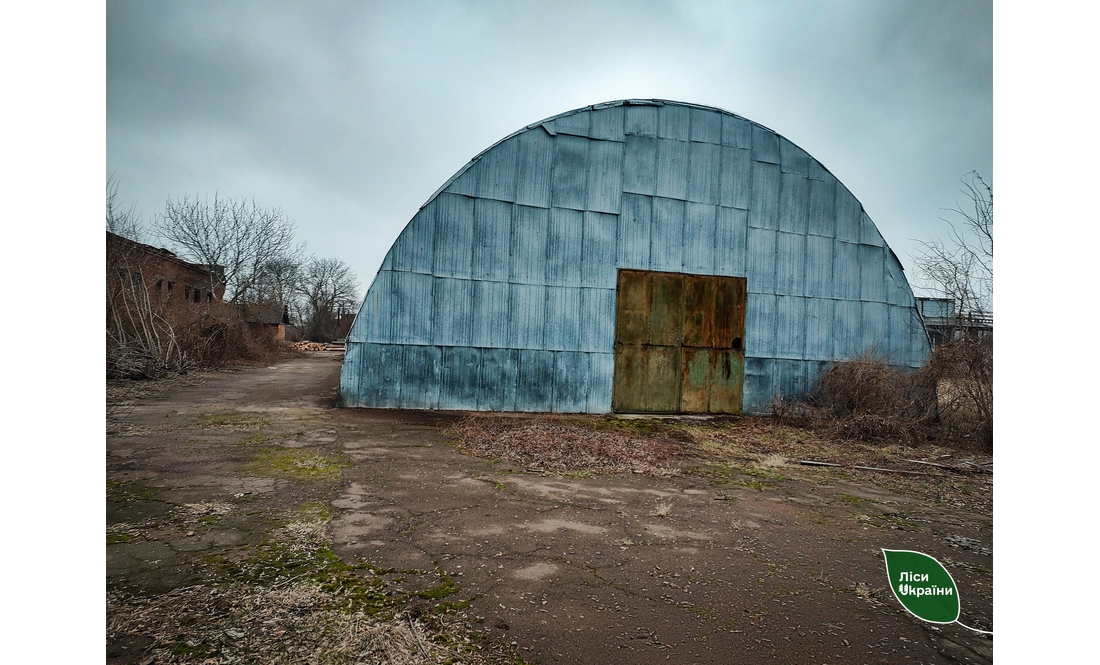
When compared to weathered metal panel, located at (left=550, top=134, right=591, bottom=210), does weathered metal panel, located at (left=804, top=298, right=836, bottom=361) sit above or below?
below

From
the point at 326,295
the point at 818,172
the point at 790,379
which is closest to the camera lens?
the point at 790,379

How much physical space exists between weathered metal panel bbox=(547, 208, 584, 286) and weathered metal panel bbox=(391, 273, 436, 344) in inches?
82.2

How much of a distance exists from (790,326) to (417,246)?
23.1 ft

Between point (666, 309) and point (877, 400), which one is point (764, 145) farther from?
point (877, 400)

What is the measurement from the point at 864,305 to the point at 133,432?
468 inches

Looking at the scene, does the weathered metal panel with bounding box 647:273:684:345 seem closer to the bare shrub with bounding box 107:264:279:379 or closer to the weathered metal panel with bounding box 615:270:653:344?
the weathered metal panel with bounding box 615:270:653:344

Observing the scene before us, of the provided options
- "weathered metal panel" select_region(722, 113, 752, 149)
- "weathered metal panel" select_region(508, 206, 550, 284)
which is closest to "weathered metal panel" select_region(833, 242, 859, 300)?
"weathered metal panel" select_region(722, 113, 752, 149)

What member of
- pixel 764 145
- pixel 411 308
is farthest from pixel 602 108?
pixel 411 308

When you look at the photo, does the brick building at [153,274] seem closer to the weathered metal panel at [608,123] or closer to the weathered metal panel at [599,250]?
the weathered metal panel at [599,250]

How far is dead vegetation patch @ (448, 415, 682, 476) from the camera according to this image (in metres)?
5.42

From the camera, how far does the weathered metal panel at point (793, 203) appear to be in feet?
31.4

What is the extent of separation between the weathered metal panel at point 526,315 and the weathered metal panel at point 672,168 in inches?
115

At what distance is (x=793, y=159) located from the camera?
9.57 m

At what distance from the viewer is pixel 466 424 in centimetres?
738
